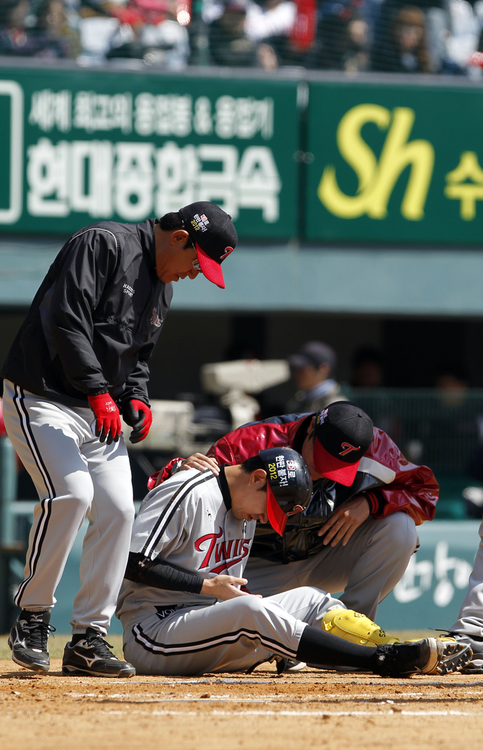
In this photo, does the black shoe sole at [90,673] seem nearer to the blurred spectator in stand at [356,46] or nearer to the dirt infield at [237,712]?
the dirt infield at [237,712]

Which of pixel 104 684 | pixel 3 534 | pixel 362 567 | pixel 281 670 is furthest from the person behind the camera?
pixel 3 534

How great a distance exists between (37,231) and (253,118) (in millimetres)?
2271

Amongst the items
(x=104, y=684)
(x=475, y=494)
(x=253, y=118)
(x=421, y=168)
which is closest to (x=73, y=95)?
(x=253, y=118)

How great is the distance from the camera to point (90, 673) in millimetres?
3701

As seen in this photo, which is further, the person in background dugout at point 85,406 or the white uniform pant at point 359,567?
the white uniform pant at point 359,567

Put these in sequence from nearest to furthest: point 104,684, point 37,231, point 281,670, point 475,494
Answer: point 104,684 → point 281,670 → point 475,494 → point 37,231

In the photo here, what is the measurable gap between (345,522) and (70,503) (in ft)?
4.40

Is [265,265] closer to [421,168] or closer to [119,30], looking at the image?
[421,168]

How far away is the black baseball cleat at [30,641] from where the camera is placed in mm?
3584

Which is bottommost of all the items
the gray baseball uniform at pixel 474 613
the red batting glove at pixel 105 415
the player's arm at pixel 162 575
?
the gray baseball uniform at pixel 474 613

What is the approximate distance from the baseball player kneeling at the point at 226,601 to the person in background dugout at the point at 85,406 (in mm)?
175

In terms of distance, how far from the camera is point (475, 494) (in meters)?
7.49

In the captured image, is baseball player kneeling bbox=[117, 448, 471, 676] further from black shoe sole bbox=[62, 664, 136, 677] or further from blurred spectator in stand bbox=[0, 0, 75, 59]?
blurred spectator in stand bbox=[0, 0, 75, 59]

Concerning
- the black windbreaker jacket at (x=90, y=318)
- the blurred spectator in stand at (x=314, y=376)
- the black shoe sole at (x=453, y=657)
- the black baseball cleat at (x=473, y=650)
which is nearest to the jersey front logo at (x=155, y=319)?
the black windbreaker jacket at (x=90, y=318)
